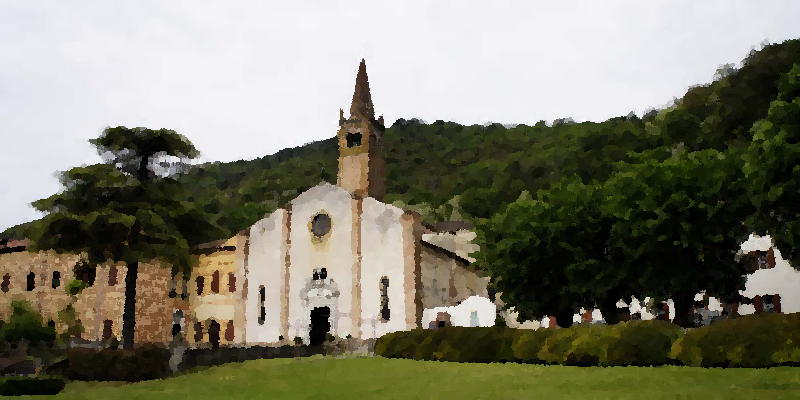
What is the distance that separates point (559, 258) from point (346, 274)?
13830mm

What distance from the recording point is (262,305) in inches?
1689

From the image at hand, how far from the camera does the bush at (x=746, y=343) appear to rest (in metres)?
15.4

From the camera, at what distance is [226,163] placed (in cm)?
10425

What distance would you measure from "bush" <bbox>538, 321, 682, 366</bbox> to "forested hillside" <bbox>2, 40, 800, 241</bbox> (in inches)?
543

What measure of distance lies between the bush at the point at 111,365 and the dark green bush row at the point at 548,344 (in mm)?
8838

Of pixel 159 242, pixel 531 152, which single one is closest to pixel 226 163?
pixel 531 152

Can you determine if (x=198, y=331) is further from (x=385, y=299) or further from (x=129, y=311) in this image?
(x=129, y=311)

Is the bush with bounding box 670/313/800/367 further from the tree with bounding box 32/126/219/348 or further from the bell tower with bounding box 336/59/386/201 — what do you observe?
the bell tower with bounding box 336/59/386/201

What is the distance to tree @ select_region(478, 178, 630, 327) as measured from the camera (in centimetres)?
3031

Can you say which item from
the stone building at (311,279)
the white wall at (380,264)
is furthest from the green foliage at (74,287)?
the white wall at (380,264)

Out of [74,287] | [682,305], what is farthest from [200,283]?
[682,305]

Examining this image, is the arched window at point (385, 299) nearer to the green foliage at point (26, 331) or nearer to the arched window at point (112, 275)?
the green foliage at point (26, 331)

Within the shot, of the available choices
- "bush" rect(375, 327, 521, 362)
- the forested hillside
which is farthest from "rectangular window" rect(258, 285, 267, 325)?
"bush" rect(375, 327, 521, 362)

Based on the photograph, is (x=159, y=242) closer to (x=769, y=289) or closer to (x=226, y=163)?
(x=769, y=289)
